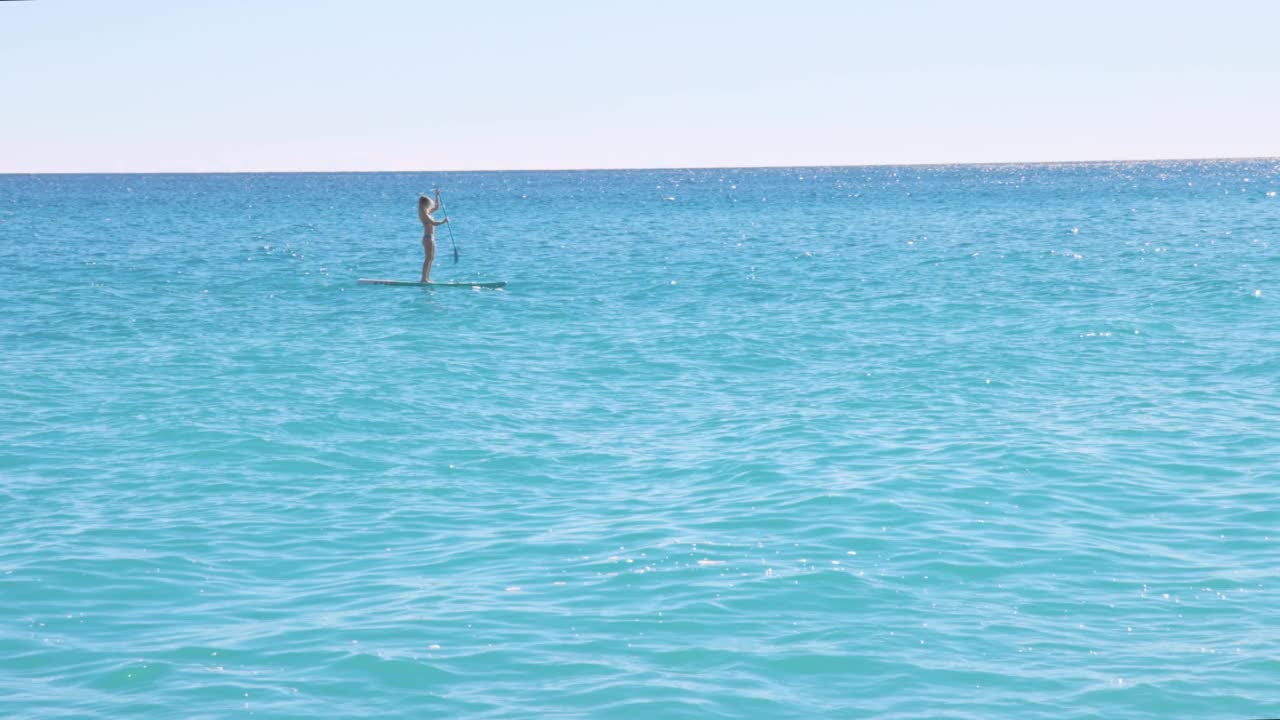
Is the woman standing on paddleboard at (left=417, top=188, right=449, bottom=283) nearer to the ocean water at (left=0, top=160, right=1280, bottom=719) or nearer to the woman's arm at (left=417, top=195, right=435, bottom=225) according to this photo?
the woman's arm at (left=417, top=195, right=435, bottom=225)

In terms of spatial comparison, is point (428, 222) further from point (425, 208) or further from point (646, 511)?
point (646, 511)

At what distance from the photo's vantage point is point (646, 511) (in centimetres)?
1012

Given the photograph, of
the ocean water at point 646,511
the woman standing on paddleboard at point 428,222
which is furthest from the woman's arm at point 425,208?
the ocean water at point 646,511

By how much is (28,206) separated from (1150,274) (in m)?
89.4

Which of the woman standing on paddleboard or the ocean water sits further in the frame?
the woman standing on paddleboard

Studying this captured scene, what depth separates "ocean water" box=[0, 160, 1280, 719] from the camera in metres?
6.75

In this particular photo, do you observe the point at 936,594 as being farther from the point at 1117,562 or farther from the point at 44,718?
the point at 44,718

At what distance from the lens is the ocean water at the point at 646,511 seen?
22.2ft

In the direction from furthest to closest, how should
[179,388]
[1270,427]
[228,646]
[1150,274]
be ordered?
[1150,274]
[179,388]
[1270,427]
[228,646]

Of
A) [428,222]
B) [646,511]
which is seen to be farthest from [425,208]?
[646,511]

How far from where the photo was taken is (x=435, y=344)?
20812mm

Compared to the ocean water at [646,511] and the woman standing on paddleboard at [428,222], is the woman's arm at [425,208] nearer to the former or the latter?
the woman standing on paddleboard at [428,222]

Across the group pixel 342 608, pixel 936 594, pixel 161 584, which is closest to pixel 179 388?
pixel 161 584

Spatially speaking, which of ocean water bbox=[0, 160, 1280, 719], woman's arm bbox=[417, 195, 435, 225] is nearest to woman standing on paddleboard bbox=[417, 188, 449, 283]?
woman's arm bbox=[417, 195, 435, 225]
